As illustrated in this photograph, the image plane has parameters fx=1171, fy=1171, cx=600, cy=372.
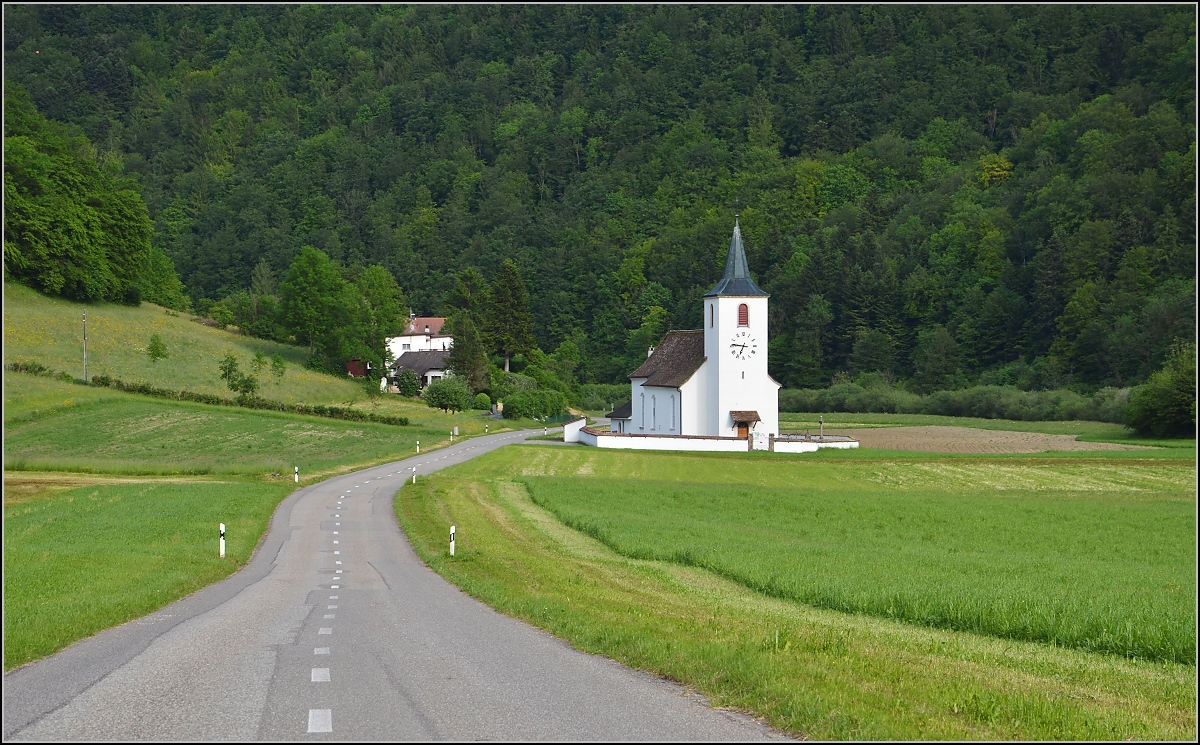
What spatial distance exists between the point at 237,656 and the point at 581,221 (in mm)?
177704

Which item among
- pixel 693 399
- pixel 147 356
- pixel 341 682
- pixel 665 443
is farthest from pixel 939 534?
pixel 147 356

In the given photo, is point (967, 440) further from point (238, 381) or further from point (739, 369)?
point (238, 381)

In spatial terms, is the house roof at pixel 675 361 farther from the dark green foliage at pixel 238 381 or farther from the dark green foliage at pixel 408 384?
the dark green foliage at pixel 408 384

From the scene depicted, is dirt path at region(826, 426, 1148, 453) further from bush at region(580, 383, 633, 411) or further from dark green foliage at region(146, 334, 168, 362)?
dark green foliage at region(146, 334, 168, 362)

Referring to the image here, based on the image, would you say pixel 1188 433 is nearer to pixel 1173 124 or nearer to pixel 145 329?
pixel 1173 124

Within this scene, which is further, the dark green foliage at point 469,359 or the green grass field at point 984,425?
the dark green foliage at point 469,359

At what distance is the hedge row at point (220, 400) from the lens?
254 feet

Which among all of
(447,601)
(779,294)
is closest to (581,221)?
(779,294)

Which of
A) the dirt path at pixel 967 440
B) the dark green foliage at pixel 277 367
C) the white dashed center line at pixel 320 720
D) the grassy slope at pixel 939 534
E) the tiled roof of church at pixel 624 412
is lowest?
the grassy slope at pixel 939 534

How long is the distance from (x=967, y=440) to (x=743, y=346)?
15241 millimetres

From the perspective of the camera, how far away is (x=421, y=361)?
431ft

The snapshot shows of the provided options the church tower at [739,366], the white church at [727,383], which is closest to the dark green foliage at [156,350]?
the white church at [727,383]

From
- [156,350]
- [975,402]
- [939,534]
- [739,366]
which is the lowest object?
[939,534]

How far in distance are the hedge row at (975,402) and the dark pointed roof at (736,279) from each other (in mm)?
26671
